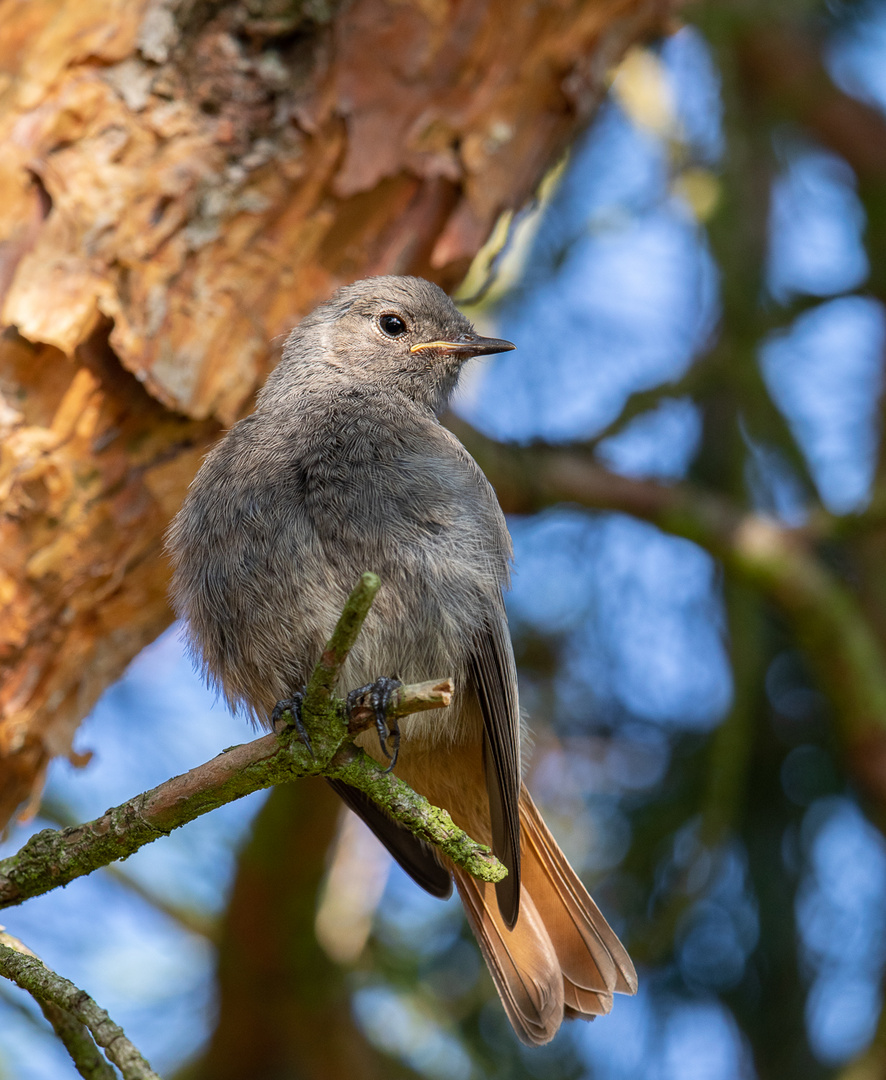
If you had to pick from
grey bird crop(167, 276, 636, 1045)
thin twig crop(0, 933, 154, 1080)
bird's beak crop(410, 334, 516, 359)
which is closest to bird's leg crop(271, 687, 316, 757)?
grey bird crop(167, 276, 636, 1045)

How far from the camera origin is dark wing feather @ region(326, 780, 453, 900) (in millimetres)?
3564

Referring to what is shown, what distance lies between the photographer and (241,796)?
2412mm

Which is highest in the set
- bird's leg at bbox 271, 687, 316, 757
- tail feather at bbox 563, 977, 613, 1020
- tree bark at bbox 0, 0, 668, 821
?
tree bark at bbox 0, 0, 668, 821

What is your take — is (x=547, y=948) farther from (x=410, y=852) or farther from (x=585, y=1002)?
(x=410, y=852)

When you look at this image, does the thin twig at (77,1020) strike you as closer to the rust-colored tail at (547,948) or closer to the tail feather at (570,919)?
the rust-colored tail at (547,948)

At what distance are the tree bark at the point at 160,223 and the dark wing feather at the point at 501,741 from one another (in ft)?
4.01

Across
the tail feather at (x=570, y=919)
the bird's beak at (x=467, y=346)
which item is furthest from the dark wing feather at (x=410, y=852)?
the bird's beak at (x=467, y=346)

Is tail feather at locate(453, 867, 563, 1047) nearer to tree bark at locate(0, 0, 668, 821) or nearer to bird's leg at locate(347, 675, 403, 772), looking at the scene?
bird's leg at locate(347, 675, 403, 772)

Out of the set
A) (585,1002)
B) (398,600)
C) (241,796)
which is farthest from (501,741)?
(241,796)

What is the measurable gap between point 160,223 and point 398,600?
5.00 ft

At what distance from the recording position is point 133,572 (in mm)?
3688

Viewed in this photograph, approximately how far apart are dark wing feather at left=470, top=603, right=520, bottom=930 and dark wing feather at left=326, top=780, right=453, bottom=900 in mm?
412

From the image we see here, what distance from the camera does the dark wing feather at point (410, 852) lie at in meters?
3.56

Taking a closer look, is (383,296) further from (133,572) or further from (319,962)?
(319,962)
